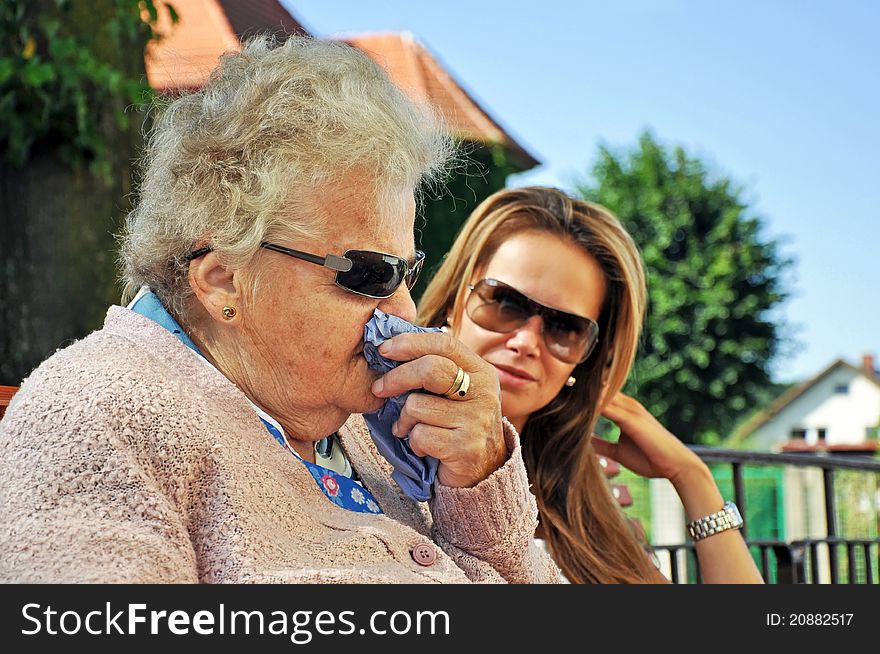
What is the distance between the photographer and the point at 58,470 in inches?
61.3

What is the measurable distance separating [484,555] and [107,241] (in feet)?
14.8

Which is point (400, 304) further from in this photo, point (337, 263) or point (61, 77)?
point (61, 77)

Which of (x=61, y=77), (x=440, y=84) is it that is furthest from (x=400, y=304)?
(x=440, y=84)

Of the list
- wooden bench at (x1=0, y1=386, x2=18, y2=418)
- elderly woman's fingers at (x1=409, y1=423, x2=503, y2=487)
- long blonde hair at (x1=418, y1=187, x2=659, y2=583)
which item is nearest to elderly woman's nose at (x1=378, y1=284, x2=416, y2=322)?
elderly woman's fingers at (x1=409, y1=423, x2=503, y2=487)

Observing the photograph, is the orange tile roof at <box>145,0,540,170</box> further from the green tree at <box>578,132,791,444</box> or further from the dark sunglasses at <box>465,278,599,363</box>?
the green tree at <box>578,132,791,444</box>

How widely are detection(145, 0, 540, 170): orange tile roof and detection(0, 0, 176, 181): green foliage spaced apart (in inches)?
11.1

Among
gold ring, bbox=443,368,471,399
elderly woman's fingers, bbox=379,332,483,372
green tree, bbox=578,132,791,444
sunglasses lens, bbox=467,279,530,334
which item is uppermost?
elderly woman's fingers, bbox=379,332,483,372

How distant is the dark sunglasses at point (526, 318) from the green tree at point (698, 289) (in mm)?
35293

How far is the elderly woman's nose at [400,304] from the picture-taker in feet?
6.91

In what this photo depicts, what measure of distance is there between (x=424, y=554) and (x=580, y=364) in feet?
5.36

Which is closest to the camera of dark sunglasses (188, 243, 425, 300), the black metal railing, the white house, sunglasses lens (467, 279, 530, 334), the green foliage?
dark sunglasses (188, 243, 425, 300)

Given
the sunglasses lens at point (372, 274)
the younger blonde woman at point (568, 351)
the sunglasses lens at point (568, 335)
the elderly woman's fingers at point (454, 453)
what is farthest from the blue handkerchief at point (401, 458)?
the sunglasses lens at point (568, 335)

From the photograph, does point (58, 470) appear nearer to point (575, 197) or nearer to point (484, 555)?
point (484, 555)

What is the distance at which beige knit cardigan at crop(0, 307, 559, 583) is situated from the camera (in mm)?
1518
